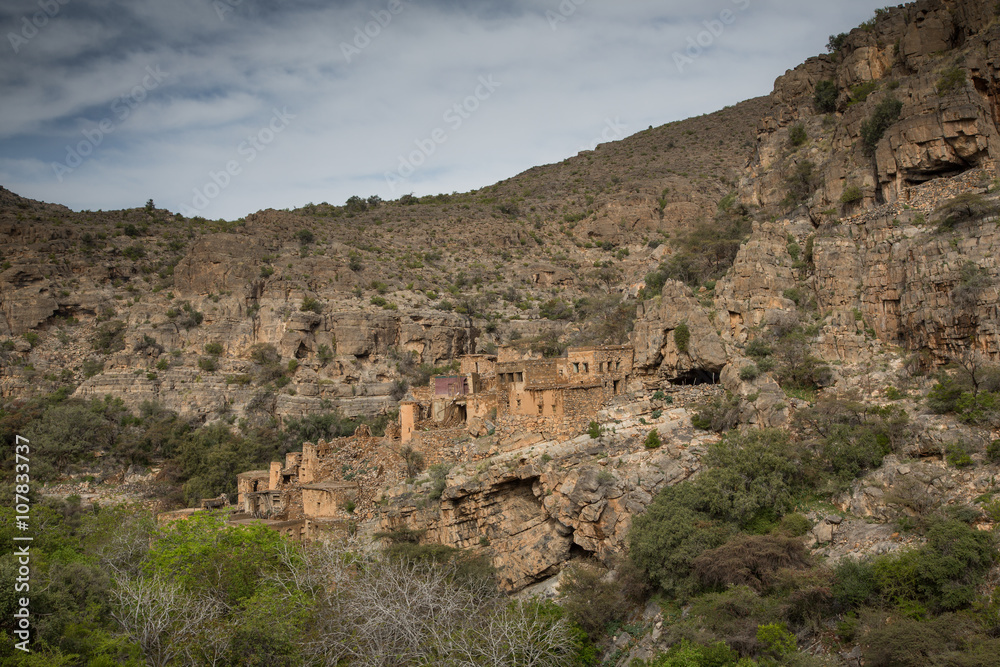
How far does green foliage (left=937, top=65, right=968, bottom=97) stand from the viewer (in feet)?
93.1

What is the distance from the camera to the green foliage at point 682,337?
2880 centimetres

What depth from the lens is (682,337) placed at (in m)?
29.0

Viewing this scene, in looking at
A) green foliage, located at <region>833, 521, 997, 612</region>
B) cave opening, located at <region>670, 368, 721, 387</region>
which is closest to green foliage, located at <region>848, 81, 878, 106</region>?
cave opening, located at <region>670, 368, 721, 387</region>

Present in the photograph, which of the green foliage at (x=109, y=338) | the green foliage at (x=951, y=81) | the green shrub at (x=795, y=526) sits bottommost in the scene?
the green shrub at (x=795, y=526)

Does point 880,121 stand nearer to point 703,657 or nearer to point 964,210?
point 964,210

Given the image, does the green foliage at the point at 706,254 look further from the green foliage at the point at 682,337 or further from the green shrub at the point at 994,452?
the green shrub at the point at 994,452

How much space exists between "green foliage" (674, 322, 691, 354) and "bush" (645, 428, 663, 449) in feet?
14.9

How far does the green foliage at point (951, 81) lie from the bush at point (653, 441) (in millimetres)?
18608

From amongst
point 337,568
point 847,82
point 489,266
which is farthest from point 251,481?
point 489,266

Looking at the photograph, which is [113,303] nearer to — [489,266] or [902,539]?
[489,266]

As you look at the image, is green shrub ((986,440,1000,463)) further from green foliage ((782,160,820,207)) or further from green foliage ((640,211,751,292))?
green foliage ((782,160,820,207))

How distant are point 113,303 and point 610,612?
55879mm

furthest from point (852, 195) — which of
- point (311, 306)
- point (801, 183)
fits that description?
point (311, 306)

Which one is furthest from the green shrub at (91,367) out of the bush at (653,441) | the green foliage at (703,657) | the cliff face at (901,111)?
the green foliage at (703,657)
